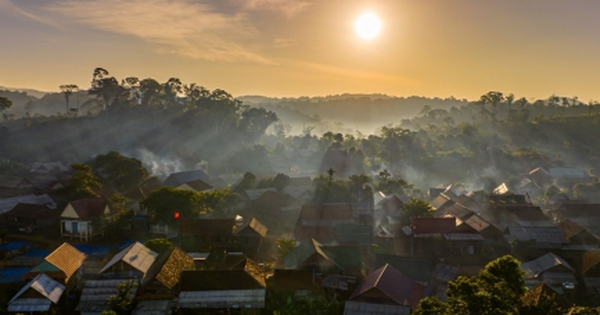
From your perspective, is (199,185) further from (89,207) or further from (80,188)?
(89,207)

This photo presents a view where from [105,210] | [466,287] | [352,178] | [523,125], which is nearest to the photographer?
[466,287]

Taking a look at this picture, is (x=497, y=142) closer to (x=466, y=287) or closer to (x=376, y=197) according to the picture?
(x=376, y=197)

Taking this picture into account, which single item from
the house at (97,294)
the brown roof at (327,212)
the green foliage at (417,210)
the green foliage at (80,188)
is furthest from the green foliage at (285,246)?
the green foliage at (80,188)

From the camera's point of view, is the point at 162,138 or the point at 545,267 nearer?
the point at 545,267

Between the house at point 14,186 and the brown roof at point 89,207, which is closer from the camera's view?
the brown roof at point 89,207

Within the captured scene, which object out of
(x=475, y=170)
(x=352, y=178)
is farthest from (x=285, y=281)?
(x=475, y=170)

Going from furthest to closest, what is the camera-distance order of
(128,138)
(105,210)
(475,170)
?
(128,138)
(475,170)
(105,210)

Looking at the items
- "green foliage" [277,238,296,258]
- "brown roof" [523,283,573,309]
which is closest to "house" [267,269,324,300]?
"green foliage" [277,238,296,258]

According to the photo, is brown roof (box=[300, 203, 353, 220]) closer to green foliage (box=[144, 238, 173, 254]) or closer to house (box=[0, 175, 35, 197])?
green foliage (box=[144, 238, 173, 254])

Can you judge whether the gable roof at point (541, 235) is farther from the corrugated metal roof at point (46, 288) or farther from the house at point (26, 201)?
the house at point (26, 201)
